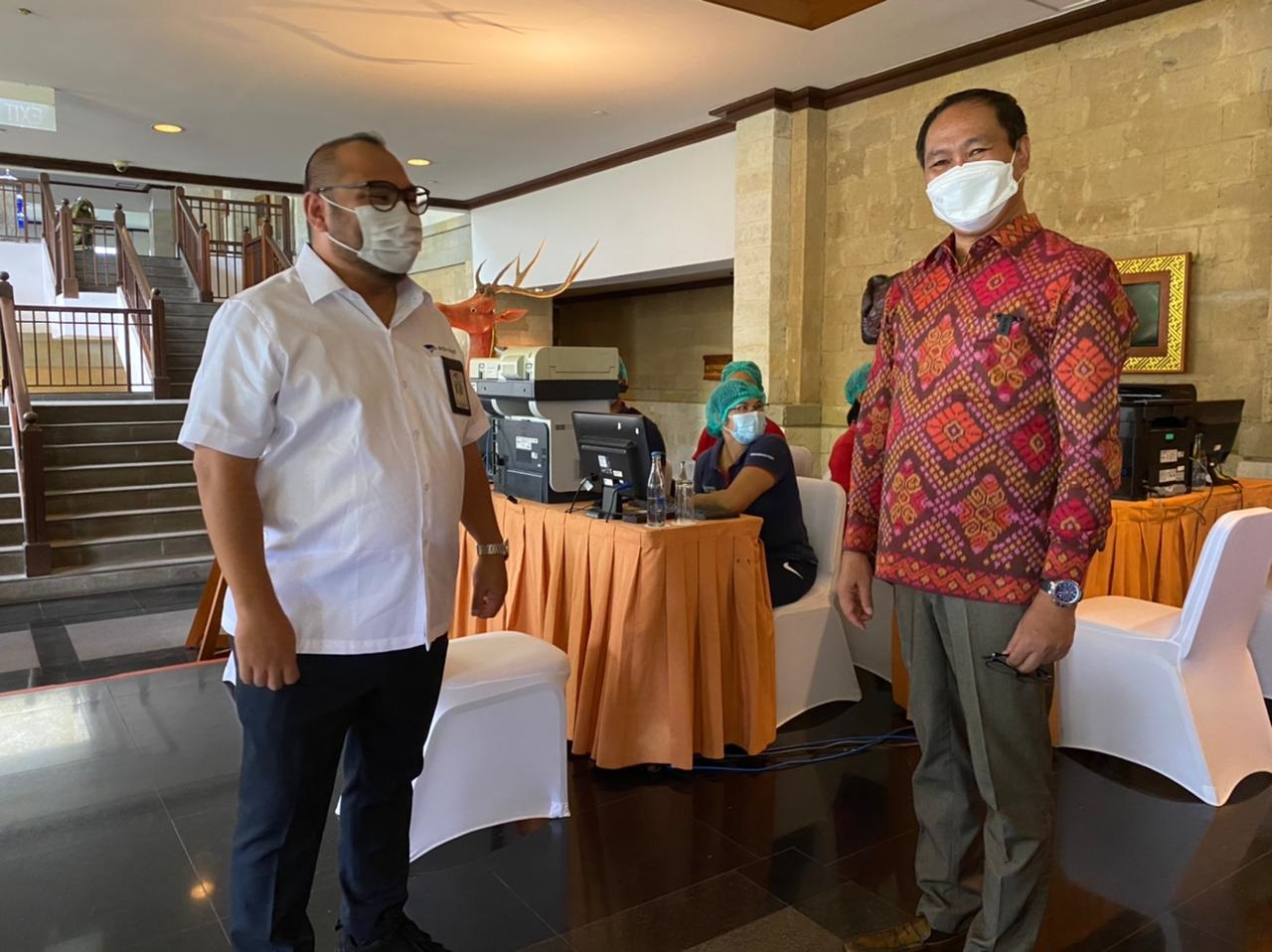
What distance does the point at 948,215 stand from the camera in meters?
1.61

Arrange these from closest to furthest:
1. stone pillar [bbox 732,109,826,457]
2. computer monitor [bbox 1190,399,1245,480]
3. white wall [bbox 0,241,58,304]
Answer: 1. computer monitor [bbox 1190,399,1245,480]
2. stone pillar [bbox 732,109,826,457]
3. white wall [bbox 0,241,58,304]

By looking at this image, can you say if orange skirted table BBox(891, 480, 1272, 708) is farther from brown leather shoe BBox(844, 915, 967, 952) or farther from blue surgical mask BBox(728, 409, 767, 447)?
brown leather shoe BBox(844, 915, 967, 952)

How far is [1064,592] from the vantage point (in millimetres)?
1477

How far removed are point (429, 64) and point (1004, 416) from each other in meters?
4.88

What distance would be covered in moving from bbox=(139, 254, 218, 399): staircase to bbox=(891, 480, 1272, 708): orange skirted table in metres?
8.14

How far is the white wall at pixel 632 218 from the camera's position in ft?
21.8

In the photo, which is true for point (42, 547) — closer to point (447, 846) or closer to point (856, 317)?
point (447, 846)

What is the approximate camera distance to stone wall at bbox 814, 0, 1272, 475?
4066 mm

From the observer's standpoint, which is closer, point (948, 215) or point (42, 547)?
point (948, 215)

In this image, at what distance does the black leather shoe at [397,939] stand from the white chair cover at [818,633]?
1.63 m

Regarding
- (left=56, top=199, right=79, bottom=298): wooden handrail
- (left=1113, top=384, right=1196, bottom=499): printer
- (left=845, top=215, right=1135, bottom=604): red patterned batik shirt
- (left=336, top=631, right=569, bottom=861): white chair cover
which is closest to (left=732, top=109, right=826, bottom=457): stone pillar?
(left=1113, top=384, right=1196, bottom=499): printer

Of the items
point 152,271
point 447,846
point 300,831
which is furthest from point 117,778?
point 152,271

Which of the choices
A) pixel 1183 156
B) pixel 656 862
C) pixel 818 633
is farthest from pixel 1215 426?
pixel 656 862

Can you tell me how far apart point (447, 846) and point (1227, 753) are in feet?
7.53
